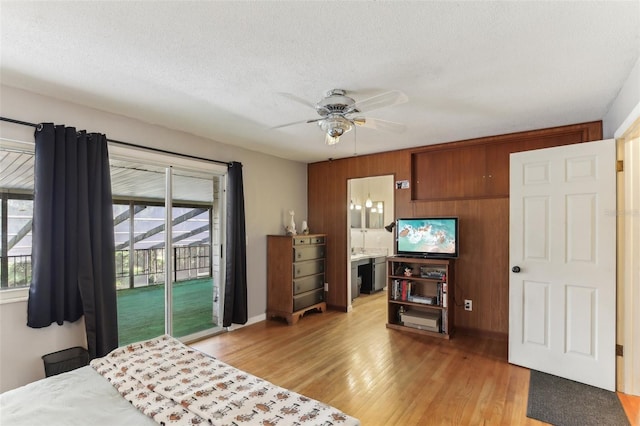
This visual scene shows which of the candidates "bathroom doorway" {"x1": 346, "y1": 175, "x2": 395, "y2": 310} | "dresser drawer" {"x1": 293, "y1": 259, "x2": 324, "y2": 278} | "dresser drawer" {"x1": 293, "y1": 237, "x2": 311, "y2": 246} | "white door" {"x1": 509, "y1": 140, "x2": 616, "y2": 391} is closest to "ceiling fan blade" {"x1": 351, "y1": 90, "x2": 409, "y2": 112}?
"white door" {"x1": 509, "y1": 140, "x2": 616, "y2": 391}

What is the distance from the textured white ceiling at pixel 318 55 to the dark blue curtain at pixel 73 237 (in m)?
0.47

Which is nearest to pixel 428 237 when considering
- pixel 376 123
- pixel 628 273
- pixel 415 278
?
pixel 415 278

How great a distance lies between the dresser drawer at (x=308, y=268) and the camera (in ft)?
15.1

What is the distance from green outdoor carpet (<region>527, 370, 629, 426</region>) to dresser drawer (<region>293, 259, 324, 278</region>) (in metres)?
2.92

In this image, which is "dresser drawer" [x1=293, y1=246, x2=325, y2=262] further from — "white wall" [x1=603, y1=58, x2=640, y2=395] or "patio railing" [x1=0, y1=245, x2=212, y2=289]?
"white wall" [x1=603, y1=58, x2=640, y2=395]

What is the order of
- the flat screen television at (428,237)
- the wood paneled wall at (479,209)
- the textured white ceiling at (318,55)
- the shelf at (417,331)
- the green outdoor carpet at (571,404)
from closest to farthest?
the textured white ceiling at (318,55) → the green outdoor carpet at (571,404) → the wood paneled wall at (479,209) → the shelf at (417,331) → the flat screen television at (428,237)

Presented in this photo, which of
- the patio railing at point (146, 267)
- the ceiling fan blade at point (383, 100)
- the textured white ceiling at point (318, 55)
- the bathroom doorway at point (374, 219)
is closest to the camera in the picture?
the textured white ceiling at point (318, 55)

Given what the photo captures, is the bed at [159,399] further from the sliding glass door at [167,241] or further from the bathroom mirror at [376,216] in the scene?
the bathroom mirror at [376,216]

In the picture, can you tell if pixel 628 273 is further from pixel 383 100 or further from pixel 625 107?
pixel 383 100

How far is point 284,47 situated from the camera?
1.90 metres

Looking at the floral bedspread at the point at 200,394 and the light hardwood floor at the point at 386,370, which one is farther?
the light hardwood floor at the point at 386,370

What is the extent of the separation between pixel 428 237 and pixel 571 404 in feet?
6.86

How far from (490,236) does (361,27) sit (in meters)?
3.15

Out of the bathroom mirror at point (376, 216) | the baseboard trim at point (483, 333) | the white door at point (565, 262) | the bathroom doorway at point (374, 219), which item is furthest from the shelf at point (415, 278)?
the bathroom mirror at point (376, 216)
